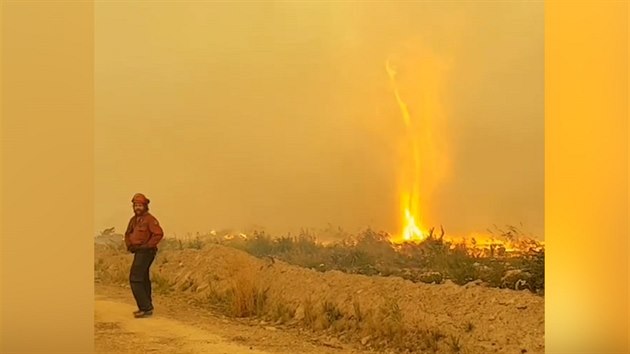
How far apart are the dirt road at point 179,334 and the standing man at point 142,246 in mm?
24

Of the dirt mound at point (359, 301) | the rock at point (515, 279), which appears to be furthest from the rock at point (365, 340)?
the rock at point (515, 279)

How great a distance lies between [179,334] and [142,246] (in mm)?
251

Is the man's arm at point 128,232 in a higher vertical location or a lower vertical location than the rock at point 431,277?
higher

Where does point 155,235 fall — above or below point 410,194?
below

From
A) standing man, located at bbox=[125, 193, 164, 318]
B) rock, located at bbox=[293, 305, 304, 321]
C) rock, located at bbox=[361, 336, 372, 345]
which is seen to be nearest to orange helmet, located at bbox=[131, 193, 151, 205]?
standing man, located at bbox=[125, 193, 164, 318]

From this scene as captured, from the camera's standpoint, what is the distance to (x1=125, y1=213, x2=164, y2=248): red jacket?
5.88 feet

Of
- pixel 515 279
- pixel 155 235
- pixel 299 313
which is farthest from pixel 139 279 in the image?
pixel 515 279

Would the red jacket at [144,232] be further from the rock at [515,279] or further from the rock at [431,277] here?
the rock at [515,279]

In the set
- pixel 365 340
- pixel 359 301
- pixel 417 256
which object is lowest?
pixel 365 340

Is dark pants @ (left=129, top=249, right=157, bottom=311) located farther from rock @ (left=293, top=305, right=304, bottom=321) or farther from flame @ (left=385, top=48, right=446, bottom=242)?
flame @ (left=385, top=48, right=446, bottom=242)

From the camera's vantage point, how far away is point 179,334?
180 centimetres

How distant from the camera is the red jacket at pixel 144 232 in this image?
1.79 meters

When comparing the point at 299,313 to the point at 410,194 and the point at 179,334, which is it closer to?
the point at 179,334

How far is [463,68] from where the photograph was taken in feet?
6.02
